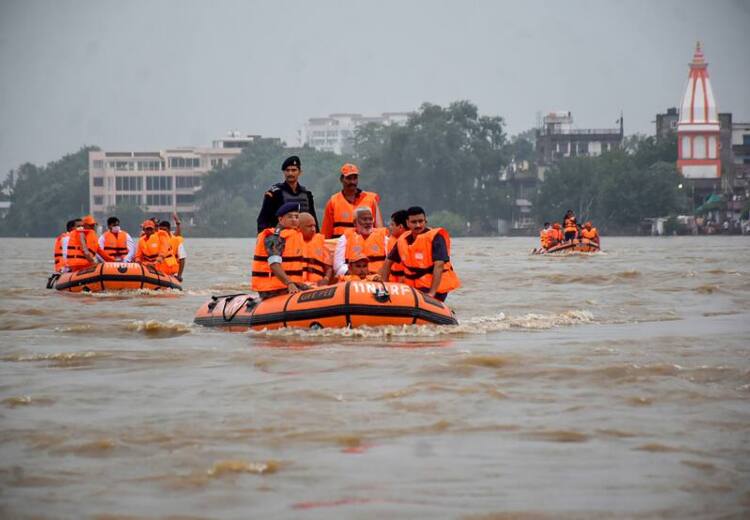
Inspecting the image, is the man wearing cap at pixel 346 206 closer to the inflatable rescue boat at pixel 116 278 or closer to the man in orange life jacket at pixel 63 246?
the inflatable rescue boat at pixel 116 278

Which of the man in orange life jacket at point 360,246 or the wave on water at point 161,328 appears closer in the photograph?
the man in orange life jacket at point 360,246

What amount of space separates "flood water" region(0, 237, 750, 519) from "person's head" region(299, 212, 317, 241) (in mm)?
1053

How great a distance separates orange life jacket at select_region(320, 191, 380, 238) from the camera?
1559 centimetres

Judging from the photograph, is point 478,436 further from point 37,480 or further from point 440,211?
point 440,211

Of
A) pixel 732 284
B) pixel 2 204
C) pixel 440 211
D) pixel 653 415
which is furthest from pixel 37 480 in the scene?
pixel 2 204

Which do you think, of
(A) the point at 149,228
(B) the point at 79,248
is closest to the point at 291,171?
(A) the point at 149,228

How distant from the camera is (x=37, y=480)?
Result: 7676 mm

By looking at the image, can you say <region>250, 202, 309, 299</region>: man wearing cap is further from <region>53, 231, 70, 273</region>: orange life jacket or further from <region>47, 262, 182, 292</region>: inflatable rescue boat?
<region>53, 231, 70, 273</region>: orange life jacket

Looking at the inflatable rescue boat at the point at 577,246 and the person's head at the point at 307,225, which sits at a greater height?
the person's head at the point at 307,225

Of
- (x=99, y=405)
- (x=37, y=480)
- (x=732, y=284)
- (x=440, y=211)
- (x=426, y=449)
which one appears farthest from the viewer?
(x=440, y=211)

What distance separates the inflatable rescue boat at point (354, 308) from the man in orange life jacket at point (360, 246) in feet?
2.47

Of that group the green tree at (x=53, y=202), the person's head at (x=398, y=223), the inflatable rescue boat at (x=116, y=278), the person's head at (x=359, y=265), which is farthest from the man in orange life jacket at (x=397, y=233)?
the green tree at (x=53, y=202)

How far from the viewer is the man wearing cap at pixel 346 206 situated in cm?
1552

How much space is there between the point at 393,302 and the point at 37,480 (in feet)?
22.4
